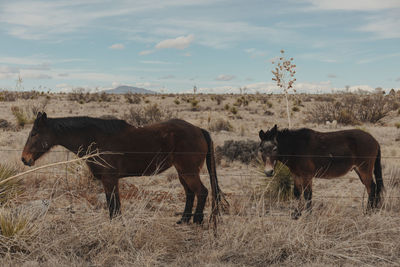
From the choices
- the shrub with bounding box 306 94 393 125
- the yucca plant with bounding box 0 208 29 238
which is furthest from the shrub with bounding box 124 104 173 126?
the yucca plant with bounding box 0 208 29 238

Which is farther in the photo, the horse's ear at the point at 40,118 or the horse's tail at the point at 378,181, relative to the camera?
the horse's tail at the point at 378,181

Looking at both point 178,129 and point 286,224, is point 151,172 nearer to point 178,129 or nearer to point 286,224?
point 178,129

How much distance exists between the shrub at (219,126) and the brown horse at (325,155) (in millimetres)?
11849

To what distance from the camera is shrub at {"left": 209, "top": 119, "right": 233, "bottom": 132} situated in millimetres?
18531

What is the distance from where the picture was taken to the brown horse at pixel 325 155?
21.2ft

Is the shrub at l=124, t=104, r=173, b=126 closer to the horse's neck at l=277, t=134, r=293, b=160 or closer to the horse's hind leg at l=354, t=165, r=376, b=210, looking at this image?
the horse's neck at l=277, t=134, r=293, b=160

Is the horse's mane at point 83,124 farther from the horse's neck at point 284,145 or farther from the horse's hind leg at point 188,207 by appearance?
the horse's neck at point 284,145

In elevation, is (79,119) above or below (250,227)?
above

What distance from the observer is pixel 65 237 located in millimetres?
5098

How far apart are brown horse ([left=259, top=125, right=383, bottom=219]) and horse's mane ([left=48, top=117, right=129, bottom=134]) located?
2.36m

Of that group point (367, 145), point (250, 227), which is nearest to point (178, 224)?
point (250, 227)

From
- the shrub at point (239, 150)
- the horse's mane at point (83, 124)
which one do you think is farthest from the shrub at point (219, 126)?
the horse's mane at point (83, 124)

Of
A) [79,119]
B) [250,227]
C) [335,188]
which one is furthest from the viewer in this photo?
[335,188]

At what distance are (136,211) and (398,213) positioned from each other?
4.37m
